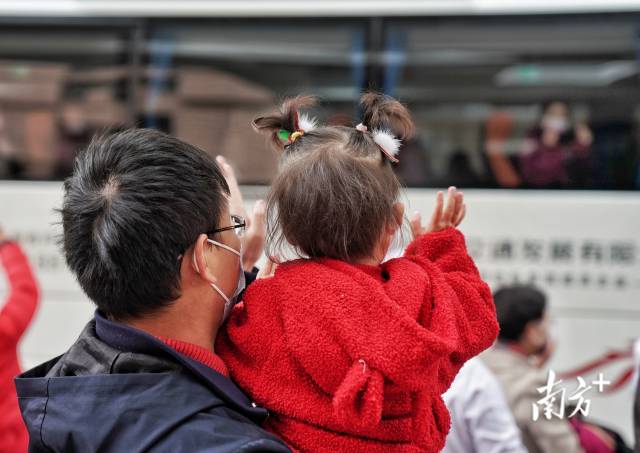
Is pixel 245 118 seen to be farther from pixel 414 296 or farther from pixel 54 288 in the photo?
pixel 414 296

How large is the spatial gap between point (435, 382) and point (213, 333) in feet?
1.38

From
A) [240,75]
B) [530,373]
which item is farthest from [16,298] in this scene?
[240,75]

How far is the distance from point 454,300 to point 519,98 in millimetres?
3899

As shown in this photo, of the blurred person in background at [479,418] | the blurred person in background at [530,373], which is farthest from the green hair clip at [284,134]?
the blurred person in background at [530,373]

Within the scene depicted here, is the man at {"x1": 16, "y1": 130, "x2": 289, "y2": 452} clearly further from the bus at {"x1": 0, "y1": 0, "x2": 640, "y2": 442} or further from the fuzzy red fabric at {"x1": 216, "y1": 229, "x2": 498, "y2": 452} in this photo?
the bus at {"x1": 0, "y1": 0, "x2": 640, "y2": 442}

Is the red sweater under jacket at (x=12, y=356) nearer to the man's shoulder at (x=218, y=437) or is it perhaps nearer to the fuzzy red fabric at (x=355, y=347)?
the fuzzy red fabric at (x=355, y=347)

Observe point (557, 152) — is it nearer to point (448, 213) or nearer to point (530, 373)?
point (530, 373)

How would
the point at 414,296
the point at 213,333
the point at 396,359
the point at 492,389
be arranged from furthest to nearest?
the point at 492,389 < the point at 213,333 < the point at 414,296 < the point at 396,359

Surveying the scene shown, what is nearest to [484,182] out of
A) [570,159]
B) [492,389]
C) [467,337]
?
[570,159]

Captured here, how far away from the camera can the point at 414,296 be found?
137 cm

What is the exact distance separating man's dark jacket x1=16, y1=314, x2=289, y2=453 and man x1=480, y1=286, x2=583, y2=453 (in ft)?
5.49

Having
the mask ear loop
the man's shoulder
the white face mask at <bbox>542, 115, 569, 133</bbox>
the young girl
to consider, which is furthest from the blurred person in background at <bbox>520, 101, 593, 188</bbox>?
the man's shoulder

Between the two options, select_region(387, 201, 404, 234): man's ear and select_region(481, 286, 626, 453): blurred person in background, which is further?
select_region(481, 286, 626, 453): blurred person in background

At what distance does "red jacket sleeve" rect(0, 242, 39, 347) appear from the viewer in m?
2.54
